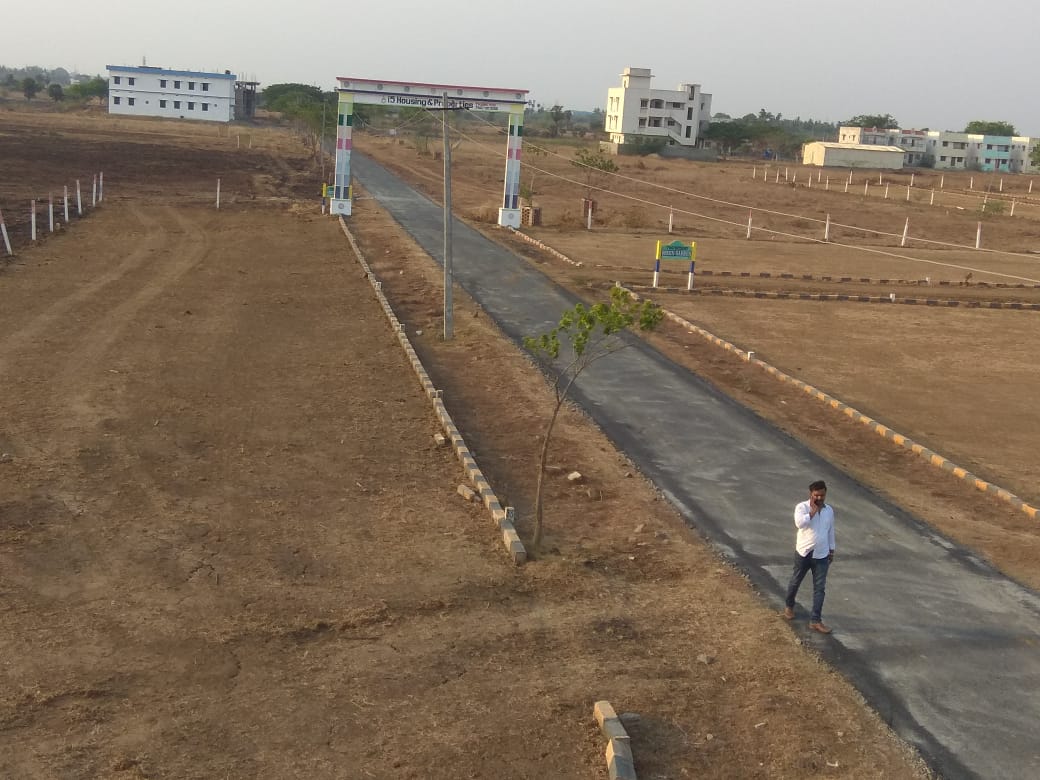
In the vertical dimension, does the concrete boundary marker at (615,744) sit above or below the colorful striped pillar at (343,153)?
below

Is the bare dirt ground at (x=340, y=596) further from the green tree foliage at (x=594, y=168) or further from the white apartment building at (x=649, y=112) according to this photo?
the white apartment building at (x=649, y=112)

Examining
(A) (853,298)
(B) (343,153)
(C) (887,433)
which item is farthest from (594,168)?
(C) (887,433)

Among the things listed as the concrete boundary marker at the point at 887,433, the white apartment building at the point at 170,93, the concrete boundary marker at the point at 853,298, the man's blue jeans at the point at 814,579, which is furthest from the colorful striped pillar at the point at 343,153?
the white apartment building at the point at 170,93

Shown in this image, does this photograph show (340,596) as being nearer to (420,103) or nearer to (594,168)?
(420,103)

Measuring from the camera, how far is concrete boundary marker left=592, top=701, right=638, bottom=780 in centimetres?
739

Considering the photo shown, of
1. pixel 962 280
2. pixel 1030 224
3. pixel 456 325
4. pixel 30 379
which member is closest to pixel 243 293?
pixel 456 325

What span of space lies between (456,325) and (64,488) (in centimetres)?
1155

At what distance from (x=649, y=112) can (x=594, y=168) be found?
6912cm

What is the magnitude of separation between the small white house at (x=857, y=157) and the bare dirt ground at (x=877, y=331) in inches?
2186

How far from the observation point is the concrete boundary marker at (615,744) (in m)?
7.39

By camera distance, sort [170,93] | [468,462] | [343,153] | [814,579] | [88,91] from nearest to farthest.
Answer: [814,579], [468,462], [343,153], [170,93], [88,91]

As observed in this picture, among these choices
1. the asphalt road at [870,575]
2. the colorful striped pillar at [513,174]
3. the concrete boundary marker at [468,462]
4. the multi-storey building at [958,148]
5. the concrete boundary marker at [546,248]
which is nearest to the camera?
A: the asphalt road at [870,575]

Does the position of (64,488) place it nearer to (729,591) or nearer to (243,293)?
(729,591)

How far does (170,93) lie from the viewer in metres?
132
